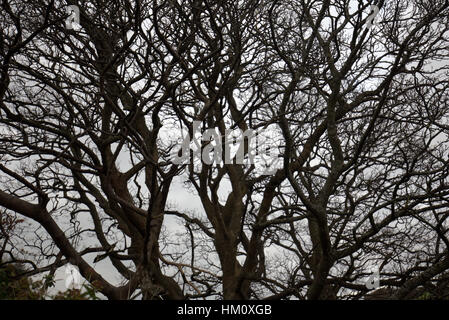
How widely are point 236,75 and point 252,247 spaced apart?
2.68 metres

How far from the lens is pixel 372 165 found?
23.9ft

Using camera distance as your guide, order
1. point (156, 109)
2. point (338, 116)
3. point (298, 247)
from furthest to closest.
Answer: point (298, 247), point (338, 116), point (156, 109)

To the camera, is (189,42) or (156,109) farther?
(189,42)

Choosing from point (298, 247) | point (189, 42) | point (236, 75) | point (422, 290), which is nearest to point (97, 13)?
point (189, 42)

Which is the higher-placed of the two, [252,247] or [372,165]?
[372,165]

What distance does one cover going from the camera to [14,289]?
300 centimetres
